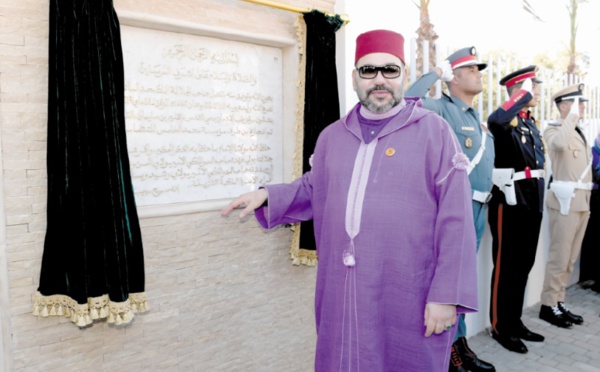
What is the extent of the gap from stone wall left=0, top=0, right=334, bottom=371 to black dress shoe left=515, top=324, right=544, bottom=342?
2.11m

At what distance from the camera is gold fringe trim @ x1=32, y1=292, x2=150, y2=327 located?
7.18 ft

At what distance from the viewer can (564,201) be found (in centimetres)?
478

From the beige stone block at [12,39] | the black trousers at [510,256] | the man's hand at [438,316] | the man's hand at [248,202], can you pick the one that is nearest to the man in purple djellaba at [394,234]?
the man's hand at [438,316]

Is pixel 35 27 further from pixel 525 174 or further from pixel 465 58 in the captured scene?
pixel 525 174

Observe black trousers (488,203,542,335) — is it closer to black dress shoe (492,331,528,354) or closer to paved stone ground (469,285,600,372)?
black dress shoe (492,331,528,354)

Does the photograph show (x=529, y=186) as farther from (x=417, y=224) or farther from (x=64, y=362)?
(x=64, y=362)

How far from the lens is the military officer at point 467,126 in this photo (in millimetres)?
3508

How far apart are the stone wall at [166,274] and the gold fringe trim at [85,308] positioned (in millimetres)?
119

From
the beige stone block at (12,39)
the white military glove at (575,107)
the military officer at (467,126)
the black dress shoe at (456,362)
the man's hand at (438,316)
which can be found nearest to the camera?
the man's hand at (438,316)

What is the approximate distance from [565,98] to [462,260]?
3.57 meters

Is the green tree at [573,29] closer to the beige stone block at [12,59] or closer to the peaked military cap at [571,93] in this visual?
the peaked military cap at [571,93]

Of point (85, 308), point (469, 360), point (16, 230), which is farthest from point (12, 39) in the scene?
point (469, 360)

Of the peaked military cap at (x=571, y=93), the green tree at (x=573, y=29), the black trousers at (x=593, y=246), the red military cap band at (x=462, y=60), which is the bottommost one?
the black trousers at (x=593, y=246)

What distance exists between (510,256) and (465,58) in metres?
1.75
